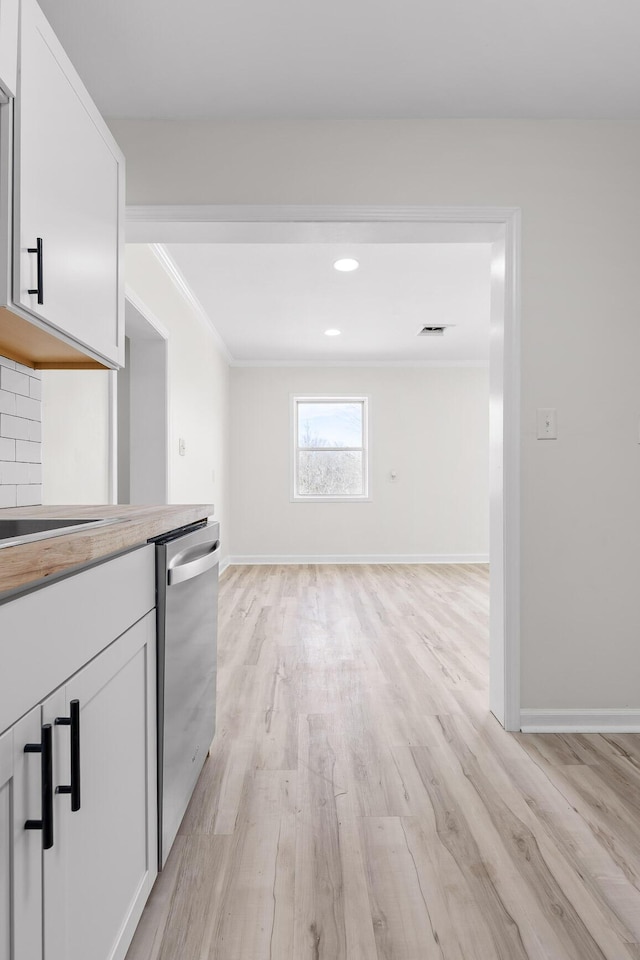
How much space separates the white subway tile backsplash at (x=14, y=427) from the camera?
5.81ft

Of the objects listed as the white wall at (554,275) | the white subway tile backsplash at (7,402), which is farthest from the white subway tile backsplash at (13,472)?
the white wall at (554,275)

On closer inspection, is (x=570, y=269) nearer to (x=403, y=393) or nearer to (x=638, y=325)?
(x=638, y=325)

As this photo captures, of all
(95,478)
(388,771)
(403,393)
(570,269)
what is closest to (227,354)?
(403,393)

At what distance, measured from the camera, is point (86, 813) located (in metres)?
0.88

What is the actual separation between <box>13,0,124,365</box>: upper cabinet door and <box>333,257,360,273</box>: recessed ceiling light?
7.35 feet

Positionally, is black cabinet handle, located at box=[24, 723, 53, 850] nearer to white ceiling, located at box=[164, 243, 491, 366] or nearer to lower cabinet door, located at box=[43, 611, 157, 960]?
lower cabinet door, located at box=[43, 611, 157, 960]

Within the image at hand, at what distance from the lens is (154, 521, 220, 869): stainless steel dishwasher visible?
4.36ft

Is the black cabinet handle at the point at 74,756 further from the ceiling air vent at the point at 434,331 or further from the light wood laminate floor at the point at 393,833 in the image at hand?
the ceiling air vent at the point at 434,331

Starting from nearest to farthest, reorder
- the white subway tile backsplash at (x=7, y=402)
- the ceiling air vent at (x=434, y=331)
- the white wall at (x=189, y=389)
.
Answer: the white subway tile backsplash at (x=7, y=402) → the white wall at (x=189, y=389) → the ceiling air vent at (x=434, y=331)

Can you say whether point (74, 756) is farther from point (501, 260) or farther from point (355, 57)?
point (501, 260)

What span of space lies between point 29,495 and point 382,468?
5.64 meters

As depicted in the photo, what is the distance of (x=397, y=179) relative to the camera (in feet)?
7.76

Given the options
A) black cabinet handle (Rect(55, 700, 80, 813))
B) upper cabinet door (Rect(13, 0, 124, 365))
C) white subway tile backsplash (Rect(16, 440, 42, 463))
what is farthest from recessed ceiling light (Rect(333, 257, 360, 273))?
black cabinet handle (Rect(55, 700, 80, 813))

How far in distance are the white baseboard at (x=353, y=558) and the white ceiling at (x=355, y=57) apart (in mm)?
5441
